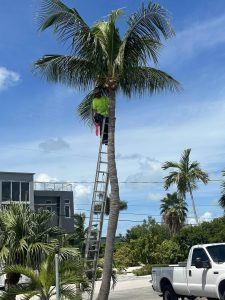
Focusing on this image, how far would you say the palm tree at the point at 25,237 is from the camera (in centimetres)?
1262

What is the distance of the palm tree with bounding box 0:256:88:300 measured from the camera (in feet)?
34.3

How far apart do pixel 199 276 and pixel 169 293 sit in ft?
6.86

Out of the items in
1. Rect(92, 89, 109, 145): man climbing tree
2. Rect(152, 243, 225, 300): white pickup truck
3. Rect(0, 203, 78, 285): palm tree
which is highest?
Rect(92, 89, 109, 145): man climbing tree

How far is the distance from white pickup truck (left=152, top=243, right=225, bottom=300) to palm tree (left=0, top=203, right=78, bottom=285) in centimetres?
366

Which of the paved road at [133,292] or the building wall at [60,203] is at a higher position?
the building wall at [60,203]

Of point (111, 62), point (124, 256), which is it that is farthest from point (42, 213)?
point (124, 256)

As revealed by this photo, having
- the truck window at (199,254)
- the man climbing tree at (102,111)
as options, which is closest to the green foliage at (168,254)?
the truck window at (199,254)

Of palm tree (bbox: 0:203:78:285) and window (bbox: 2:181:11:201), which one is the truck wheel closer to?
palm tree (bbox: 0:203:78:285)

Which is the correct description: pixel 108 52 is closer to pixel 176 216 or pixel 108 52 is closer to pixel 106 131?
pixel 106 131

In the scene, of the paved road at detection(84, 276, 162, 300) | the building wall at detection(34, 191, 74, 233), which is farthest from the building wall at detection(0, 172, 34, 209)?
the paved road at detection(84, 276, 162, 300)

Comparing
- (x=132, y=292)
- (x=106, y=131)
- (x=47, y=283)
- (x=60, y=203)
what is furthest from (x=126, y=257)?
(x=47, y=283)

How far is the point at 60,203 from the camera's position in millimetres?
55062

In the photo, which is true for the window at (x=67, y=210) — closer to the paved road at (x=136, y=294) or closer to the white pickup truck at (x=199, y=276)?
the paved road at (x=136, y=294)

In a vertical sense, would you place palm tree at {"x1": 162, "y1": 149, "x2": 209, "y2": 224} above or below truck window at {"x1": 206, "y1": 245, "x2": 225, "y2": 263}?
above
